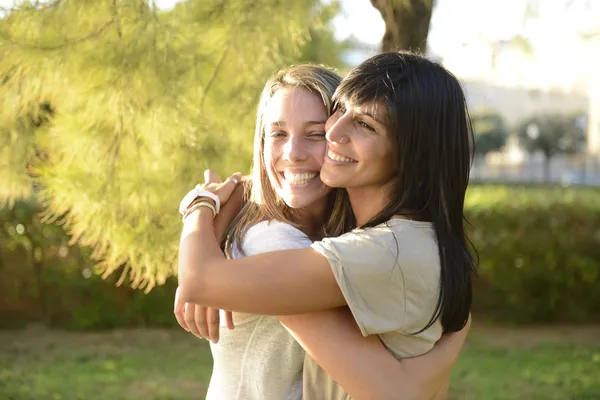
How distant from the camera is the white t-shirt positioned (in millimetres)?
1774

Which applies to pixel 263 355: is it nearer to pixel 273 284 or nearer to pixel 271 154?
pixel 273 284

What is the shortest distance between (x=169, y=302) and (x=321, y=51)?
3160 millimetres

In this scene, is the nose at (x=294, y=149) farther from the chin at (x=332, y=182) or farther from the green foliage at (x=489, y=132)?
the green foliage at (x=489, y=132)

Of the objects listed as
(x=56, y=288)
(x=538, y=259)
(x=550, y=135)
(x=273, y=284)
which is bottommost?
(x=56, y=288)

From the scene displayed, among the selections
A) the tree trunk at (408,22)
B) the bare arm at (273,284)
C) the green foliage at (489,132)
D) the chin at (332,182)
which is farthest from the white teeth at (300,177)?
the green foliage at (489,132)

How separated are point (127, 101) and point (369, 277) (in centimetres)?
165

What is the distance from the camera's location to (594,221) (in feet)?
24.9

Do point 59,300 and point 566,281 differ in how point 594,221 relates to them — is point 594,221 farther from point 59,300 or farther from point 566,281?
point 59,300

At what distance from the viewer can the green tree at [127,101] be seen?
297 cm

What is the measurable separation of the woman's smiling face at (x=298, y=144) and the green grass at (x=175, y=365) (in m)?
3.99

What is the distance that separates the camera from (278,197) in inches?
76.0

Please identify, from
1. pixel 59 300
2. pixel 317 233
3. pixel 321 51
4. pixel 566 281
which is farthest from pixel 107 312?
pixel 317 233

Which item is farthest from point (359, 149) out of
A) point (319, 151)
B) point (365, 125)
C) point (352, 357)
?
point (352, 357)

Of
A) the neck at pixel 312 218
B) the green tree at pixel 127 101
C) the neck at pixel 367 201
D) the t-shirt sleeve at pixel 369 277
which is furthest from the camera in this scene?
the green tree at pixel 127 101
